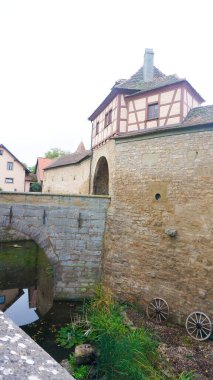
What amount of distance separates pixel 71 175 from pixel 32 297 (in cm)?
1045

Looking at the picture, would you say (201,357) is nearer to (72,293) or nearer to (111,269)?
(111,269)

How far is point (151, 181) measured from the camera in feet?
28.5

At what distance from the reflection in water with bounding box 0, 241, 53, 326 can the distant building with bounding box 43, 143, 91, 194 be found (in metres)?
4.66

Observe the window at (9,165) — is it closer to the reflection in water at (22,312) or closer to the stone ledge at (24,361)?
the reflection in water at (22,312)

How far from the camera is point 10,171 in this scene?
31.2 m

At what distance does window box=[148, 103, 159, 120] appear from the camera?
10859 mm

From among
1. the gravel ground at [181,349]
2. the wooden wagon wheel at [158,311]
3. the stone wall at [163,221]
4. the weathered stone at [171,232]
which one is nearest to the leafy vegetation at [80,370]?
the gravel ground at [181,349]

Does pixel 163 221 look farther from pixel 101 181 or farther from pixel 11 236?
pixel 11 236

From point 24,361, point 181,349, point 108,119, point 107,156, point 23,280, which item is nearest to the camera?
point 24,361

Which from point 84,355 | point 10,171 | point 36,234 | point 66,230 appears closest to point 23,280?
point 36,234

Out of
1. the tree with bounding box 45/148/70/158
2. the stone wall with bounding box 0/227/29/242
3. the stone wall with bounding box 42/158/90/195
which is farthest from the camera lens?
the tree with bounding box 45/148/70/158

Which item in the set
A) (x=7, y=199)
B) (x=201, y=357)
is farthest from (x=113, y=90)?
(x=201, y=357)

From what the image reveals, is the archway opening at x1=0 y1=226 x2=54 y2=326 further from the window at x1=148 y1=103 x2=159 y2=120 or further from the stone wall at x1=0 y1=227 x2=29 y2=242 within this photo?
the window at x1=148 y1=103 x2=159 y2=120

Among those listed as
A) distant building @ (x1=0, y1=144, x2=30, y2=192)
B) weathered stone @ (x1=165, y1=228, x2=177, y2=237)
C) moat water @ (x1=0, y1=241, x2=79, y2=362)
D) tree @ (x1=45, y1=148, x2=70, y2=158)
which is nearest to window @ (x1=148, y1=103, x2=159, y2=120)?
weathered stone @ (x1=165, y1=228, x2=177, y2=237)
